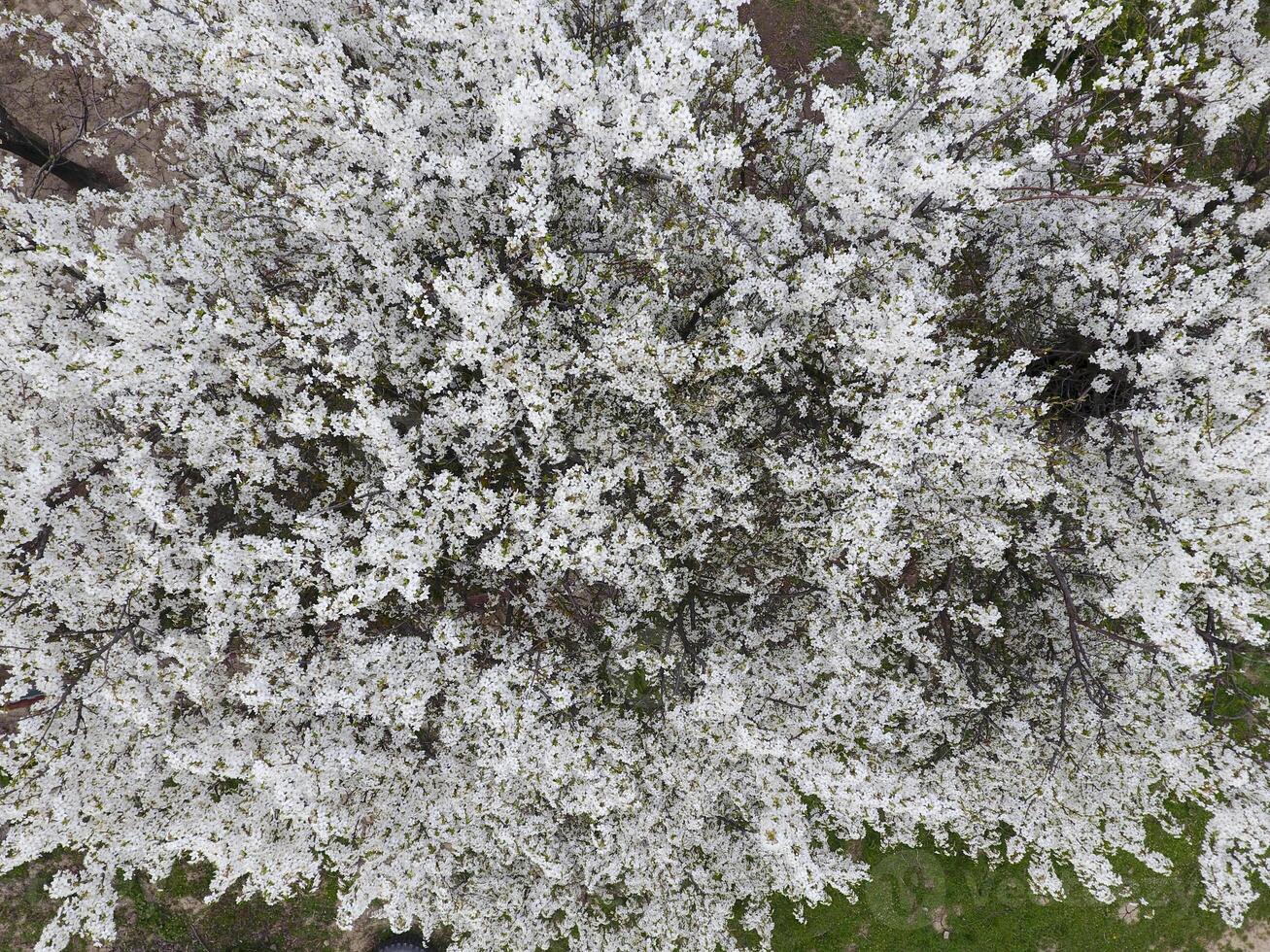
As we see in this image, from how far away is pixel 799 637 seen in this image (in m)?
9.08

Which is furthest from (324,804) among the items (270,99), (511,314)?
(270,99)

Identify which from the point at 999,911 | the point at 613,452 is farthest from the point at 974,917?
the point at 613,452

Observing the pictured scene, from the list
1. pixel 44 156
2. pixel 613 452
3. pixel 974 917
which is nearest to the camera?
pixel 613 452

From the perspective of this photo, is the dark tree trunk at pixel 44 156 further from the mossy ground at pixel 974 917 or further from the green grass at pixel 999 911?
the green grass at pixel 999 911

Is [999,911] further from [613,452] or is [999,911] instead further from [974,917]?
[613,452]

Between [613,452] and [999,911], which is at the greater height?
[613,452]

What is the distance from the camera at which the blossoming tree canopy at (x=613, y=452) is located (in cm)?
653

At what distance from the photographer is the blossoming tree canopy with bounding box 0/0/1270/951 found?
653 centimetres

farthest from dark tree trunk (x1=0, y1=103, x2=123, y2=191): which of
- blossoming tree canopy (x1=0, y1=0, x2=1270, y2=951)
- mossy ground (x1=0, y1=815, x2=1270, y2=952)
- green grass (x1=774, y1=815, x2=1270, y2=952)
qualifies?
green grass (x1=774, y1=815, x2=1270, y2=952)

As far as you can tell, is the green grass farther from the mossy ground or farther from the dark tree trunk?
the dark tree trunk

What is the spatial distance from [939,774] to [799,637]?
3.14m

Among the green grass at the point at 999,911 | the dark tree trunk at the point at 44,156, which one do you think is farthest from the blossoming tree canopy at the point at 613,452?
the green grass at the point at 999,911

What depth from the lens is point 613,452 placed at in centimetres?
739

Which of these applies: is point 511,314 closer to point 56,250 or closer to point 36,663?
point 56,250
